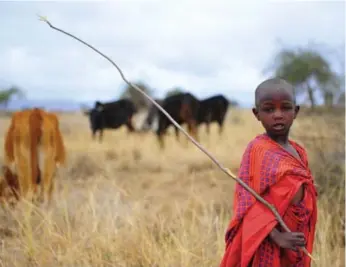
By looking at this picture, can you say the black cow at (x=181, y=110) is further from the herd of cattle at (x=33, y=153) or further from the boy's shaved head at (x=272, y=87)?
the boy's shaved head at (x=272, y=87)

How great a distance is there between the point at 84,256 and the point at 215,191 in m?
4.12

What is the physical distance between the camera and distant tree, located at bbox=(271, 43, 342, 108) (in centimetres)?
750

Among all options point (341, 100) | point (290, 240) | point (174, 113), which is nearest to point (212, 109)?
point (174, 113)

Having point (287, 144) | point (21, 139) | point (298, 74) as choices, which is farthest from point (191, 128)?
point (287, 144)

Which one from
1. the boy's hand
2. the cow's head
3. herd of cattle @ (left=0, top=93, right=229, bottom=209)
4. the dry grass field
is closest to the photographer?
the boy's hand

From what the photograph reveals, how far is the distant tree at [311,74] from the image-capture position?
750cm

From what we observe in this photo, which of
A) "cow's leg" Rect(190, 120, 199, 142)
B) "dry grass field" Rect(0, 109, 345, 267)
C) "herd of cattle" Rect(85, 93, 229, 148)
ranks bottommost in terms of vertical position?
"dry grass field" Rect(0, 109, 345, 267)

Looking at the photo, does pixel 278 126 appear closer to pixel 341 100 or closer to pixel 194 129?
pixel 341 100

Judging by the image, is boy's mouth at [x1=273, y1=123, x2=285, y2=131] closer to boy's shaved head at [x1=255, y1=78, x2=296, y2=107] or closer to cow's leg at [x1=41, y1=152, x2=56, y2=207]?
boy's shaved head at [x1=255, y1=78, x2=296, y2=107]

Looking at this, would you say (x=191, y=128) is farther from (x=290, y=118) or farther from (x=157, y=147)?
(x=290, y=118)

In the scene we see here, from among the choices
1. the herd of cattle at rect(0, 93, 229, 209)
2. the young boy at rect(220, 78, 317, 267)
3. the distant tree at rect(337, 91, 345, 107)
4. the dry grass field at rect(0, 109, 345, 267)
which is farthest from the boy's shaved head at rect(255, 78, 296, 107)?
the distant tree at rect(337, 91, 345, 107)

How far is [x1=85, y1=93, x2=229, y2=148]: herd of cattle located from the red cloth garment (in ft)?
38.0

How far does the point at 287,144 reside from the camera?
92.0 inches

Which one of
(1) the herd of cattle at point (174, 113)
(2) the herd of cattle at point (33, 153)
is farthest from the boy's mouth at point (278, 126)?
(1) the herd of cattle at point (174, 113)
